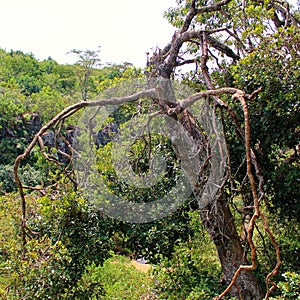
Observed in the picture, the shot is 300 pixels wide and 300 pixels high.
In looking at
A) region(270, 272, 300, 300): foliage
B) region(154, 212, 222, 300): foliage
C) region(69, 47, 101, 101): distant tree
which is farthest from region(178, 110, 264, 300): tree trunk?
region(69, 47, 101, 101): distant tree

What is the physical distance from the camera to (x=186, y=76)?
3594 mm

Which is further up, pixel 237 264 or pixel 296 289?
pixel 296 289

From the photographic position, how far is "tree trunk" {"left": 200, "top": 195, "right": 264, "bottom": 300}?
2672 mm

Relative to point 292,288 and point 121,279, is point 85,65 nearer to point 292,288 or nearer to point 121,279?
point 121,279

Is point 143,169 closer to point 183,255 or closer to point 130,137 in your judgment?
point 130,137

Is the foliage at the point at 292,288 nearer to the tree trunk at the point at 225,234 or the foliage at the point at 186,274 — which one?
the tree trunk at the point at 225,234

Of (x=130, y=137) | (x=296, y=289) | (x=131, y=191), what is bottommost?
(x=296, y=289)

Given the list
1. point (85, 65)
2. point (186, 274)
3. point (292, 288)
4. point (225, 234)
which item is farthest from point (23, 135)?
point (292, 288)

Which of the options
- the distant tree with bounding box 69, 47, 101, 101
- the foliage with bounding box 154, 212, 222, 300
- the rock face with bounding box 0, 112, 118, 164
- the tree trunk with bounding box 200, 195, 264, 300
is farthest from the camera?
the distant tree with bounding box 69, 47, 101, 101

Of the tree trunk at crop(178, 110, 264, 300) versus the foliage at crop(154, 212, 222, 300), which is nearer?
the tree trunk at crop(178, 110, 264, 300)

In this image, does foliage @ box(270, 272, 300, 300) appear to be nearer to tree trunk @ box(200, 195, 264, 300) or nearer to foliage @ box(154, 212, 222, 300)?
tree trunk @ box(200, 195, 264, 300)

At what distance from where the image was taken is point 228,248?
2.77 metres

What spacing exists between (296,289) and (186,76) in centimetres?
234

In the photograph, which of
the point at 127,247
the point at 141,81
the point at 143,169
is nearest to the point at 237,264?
the point at 127,247
